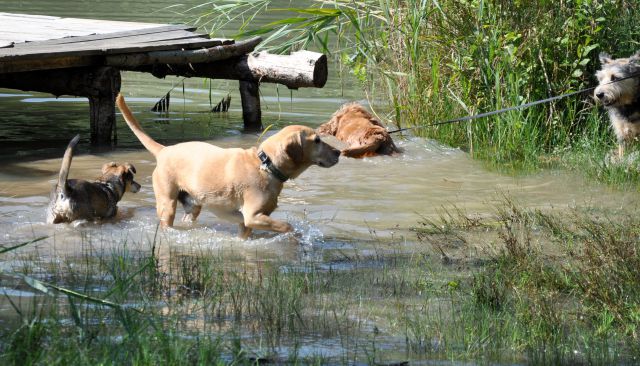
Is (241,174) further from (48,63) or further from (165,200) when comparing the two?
(48,63)

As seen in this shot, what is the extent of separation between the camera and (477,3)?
10.3 m

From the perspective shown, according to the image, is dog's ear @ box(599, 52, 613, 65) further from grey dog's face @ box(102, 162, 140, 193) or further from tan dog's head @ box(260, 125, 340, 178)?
grey dog's face @ box(102, 162, 140, 193)

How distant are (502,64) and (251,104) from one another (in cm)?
365

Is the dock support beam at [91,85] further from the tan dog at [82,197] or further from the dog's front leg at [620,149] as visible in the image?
the dog's front leg at [620,149]

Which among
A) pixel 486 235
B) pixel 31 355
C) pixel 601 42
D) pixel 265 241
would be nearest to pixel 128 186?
pixel 265 241

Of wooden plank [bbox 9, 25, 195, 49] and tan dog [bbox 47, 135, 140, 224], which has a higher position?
wooden plank [bbox 9, 25, 195, 49]

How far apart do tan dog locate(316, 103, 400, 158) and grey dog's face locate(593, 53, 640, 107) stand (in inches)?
91.6

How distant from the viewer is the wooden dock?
10.6 m

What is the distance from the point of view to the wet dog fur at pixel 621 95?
33.1ft

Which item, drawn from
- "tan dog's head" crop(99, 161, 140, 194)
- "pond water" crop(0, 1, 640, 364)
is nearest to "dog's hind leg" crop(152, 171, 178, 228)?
"pond water" crop(0, 1, 640, 364)

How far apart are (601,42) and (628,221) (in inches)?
172

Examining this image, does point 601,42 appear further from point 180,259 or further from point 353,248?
point 180,259

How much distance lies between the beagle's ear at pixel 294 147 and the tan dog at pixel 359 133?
11.6ft

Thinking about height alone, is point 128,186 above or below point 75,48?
below
